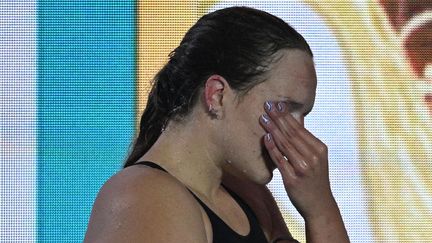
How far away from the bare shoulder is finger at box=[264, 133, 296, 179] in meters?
0.13

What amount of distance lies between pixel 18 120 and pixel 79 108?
6.0 inches

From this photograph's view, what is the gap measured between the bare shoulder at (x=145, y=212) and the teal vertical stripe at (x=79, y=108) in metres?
1.05

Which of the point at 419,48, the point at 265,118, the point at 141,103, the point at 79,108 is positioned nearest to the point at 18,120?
the point at 79,108

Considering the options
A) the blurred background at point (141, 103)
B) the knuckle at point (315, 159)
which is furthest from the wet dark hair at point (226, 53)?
the blurred background at point (141, 103)

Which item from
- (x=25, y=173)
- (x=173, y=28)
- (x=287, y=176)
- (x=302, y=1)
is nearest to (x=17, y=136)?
(x=25, y=173)

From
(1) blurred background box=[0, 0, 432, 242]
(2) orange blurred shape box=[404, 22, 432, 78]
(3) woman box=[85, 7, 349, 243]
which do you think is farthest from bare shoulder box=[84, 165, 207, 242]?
(2) orange blurred shape box=[404, 22, 432, 78]

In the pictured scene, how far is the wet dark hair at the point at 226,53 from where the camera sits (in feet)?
3.66

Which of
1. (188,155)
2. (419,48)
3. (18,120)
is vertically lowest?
(18,120)

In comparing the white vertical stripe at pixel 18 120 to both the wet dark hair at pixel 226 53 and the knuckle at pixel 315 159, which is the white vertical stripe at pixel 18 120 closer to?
the wet dark hair at pixel 226 53

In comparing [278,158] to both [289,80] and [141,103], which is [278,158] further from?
[141,103]

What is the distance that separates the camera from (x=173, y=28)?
213cm

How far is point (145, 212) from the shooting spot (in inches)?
38.3

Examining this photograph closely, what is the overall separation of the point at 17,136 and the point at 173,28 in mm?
467

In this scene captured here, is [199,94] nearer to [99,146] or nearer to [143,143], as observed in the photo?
[143,143]
